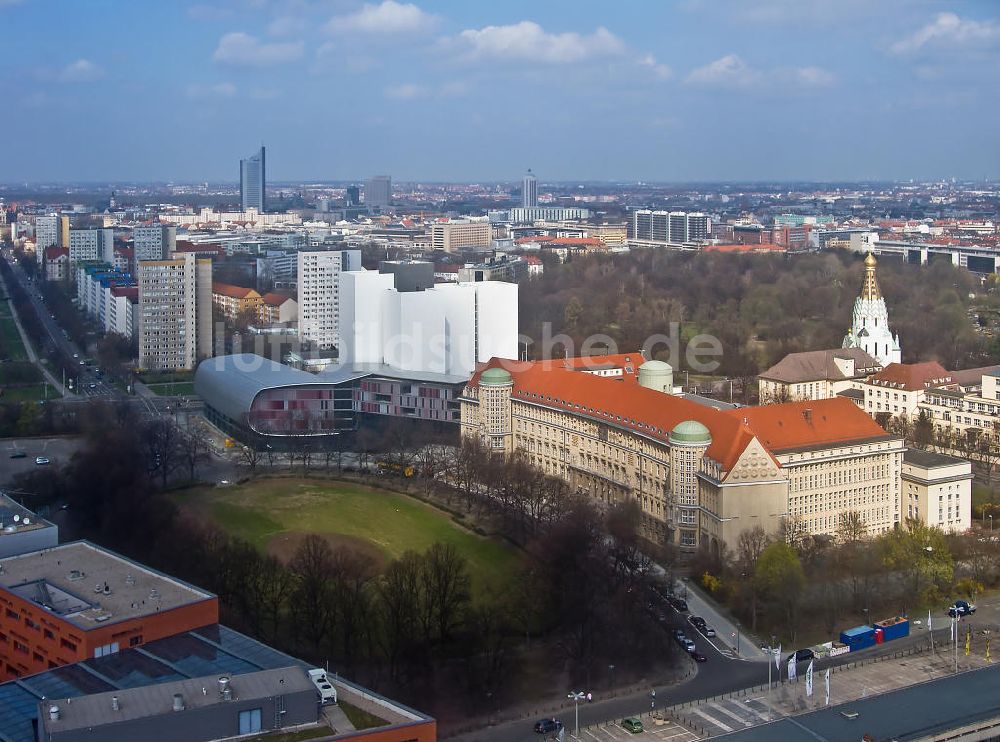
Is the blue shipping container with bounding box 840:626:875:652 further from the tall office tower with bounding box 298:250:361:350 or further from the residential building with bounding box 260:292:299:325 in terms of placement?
the residential building with bounding box 260:292:299:325

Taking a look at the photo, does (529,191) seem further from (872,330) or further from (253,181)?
(872,330)

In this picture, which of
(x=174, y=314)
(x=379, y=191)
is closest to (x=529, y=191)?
(x=379, y=191)

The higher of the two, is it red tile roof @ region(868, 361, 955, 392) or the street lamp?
red tile roof @ region(868, 361, 955, 392)

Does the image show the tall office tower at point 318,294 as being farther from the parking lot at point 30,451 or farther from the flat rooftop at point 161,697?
the flat rooftop at point 161,697

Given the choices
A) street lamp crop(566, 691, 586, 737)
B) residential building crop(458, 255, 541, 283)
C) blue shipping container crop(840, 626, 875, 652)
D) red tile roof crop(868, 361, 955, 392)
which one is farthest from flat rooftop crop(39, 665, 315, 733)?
residential building crop(458, 255, 541, 283)

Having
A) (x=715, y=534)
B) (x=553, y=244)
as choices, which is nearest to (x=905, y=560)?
(x=715, y=534)
